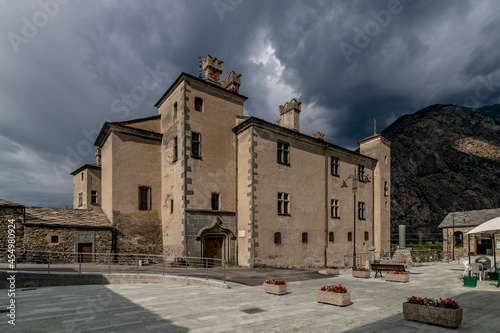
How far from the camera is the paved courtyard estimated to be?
23.2ft

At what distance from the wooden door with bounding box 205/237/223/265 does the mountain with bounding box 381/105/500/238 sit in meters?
79.5

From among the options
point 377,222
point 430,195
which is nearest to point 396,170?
point 430,195

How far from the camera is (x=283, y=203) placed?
23828mm

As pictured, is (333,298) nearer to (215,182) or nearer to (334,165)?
(215,182)

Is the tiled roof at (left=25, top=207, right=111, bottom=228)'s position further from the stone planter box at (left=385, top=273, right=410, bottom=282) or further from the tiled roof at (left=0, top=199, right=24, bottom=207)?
the stone planter box at (left=385, top=273, right=410, bottom=282)

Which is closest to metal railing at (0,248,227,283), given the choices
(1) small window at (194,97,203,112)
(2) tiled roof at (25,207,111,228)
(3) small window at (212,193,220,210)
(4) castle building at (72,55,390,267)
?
(4) castle building at (72,55,390,267)

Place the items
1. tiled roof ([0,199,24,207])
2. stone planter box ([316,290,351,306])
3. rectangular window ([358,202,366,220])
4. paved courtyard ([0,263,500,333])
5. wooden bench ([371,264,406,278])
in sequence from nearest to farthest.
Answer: paved courtyard ([0,263,500,333]) < stone planter box ([316,290,351,306]) < wooden bench ([371,264,406,278]) < tiled roof ([0,199,24,207]) < rectangular window ([358,202,366,220])

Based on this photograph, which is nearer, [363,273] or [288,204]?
[363,273]

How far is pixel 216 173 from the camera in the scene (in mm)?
22391

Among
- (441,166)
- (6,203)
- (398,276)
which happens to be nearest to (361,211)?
(398,276)

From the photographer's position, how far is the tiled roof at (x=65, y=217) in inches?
786

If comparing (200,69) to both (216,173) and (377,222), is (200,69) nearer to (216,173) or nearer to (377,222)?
(216,173)

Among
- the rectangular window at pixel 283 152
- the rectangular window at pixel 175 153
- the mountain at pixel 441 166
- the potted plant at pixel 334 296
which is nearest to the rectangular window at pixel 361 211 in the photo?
the rectangular window at pixel 283 152

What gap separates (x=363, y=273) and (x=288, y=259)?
26.1ft
